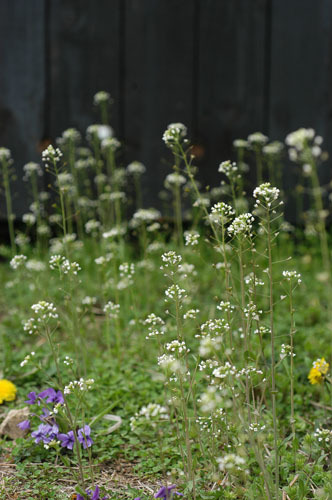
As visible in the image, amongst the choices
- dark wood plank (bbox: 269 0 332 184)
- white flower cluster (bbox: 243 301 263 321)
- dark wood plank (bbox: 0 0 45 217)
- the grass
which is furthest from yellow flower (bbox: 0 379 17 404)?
dark wood plank (bbox: 269 0 332 184)

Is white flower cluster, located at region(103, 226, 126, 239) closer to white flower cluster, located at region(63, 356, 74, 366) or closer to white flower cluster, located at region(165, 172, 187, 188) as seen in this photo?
white flower cluster, located at region(165, 172, 187, 188)

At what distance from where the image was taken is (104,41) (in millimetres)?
4387

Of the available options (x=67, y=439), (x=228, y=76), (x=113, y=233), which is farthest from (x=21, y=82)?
(x=67, y=439)

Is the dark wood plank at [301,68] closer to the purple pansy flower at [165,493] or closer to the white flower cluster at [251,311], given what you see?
the white flower cluster at [251,311]

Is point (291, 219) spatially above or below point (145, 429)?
above

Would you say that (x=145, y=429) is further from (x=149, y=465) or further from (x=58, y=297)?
(x=58, y=297)

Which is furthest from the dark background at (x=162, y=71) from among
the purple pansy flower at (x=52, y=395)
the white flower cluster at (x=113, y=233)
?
the purple pansy flower at (x=52, y=395)

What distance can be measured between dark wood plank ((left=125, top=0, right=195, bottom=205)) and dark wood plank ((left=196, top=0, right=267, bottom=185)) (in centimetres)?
11

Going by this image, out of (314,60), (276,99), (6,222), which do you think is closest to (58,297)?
(6,222)

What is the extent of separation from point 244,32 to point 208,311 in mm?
2284

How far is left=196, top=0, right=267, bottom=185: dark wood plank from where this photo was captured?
4.34m

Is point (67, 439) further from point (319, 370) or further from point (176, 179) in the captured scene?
point (176, 179)

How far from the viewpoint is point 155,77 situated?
14.5ft

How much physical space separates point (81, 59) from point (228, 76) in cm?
109
